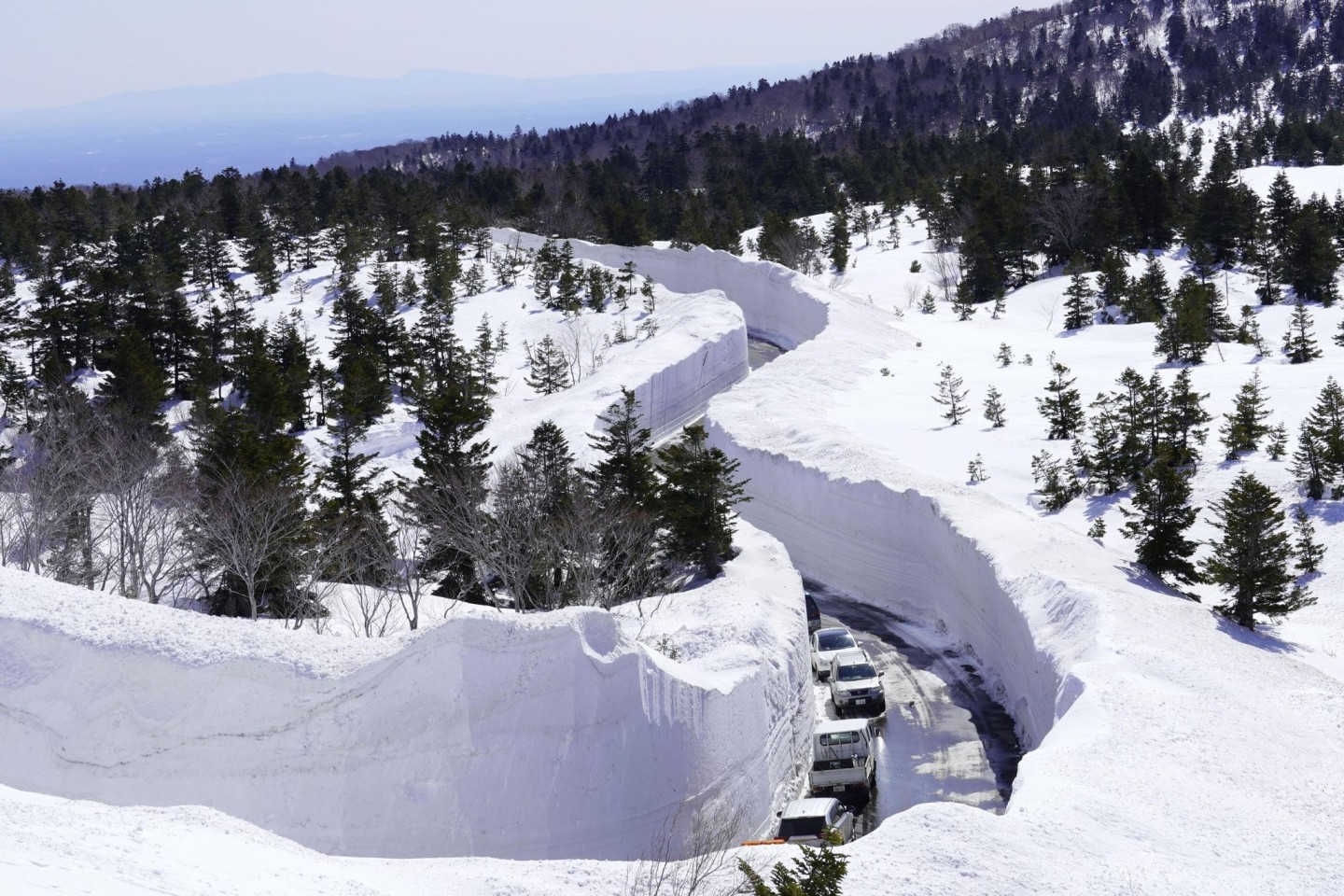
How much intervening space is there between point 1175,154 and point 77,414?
253 ft

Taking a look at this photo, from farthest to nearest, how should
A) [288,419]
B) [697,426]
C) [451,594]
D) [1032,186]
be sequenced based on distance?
[1032,186], [288,419], [697,426], [451,594]

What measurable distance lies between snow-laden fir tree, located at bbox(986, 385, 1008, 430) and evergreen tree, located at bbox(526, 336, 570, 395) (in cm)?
2219

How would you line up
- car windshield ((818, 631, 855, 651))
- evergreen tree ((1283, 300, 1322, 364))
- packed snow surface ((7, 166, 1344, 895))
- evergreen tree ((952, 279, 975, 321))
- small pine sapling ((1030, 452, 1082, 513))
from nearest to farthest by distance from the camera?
1. packed snow surface ((7, 166, 1344, 895))
2. car windshield ((818, 631, 855, 651))
3. small pine sapling ((1030, 452, 1082, 513))
4. evergreen tree ((1283, 300, 1322, 364))
5. evergreen tree ((952, 279, 975, 321))

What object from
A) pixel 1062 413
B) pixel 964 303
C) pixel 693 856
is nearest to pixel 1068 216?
pixel 964 303

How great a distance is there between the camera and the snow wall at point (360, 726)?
1852 cm

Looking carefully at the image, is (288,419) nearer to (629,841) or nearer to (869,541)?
(869,541)

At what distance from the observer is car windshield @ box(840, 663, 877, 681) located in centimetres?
2761

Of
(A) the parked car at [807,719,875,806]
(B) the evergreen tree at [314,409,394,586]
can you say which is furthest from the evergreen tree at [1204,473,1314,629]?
(B) the evergreen tree at [314,409,394,586]

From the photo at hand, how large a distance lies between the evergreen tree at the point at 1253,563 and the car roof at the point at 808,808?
36.9 feet

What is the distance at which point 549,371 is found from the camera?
5866 centimetres

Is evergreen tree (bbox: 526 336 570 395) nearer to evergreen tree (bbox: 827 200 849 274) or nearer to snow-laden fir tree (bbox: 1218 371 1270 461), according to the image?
evergreen tree (bbox: 827 200 849 274)

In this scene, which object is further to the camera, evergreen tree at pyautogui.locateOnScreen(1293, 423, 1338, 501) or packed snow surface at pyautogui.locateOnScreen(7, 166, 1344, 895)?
evergreen tree at pyautogui.locateOnScreen(1293, 423, 1338, 501)

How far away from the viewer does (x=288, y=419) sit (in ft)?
A: 159

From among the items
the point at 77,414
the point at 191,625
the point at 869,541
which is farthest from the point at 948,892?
the point at 77,414
